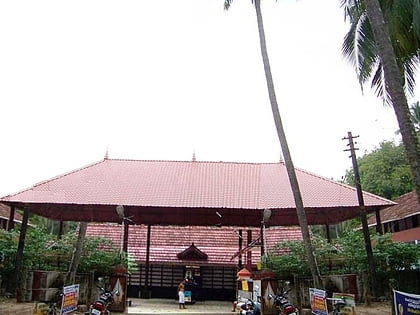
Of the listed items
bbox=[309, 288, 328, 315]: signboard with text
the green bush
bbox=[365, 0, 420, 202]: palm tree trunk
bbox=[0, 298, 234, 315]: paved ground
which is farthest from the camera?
the green bush

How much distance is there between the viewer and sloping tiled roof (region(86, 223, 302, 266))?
63.7 ft

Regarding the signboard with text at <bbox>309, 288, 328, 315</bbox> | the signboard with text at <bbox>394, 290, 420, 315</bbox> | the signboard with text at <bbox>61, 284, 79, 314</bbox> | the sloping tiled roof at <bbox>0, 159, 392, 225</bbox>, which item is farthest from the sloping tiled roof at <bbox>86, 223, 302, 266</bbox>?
the signboard with text at <bbox>394, 290, 420, 315</bbox>

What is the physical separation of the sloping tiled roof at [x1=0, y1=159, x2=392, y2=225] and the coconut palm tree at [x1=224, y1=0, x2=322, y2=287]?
3.65 m

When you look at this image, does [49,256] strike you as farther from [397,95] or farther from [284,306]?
[397,95]

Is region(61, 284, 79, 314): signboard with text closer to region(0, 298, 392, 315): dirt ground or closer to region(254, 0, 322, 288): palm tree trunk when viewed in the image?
region(0, 298, 392, 315): dirt ground

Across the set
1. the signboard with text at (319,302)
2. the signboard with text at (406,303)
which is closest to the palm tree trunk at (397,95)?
the signboard with text at (406,303)

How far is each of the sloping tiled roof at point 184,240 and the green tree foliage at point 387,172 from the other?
13.5 metres

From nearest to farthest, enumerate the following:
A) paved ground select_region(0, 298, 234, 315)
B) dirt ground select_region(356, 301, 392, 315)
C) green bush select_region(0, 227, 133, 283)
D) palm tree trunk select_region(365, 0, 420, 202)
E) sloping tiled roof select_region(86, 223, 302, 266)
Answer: palm tree trunk select_region(365, 0, 420, 202) → paved ground select_region(0, 298, 234, 315) → dirt ground select_region(356, 301, 392, 315) → green bush select_region(0, 227, 133, 283) → sloping tiled roof select_region(86, 223, 302, 266)

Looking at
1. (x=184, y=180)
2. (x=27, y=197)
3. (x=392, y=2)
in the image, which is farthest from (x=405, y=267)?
(x=27, y=197)

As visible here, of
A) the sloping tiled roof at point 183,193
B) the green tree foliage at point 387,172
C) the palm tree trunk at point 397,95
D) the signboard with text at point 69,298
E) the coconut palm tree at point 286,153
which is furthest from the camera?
the green tree foliage at point 387,172

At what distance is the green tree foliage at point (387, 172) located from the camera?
1231 inches

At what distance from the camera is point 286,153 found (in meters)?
9.98

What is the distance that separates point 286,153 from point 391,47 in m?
3.65

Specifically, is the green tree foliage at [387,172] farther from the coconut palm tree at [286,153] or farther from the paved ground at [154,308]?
the coconut palm tree at [286,153]
